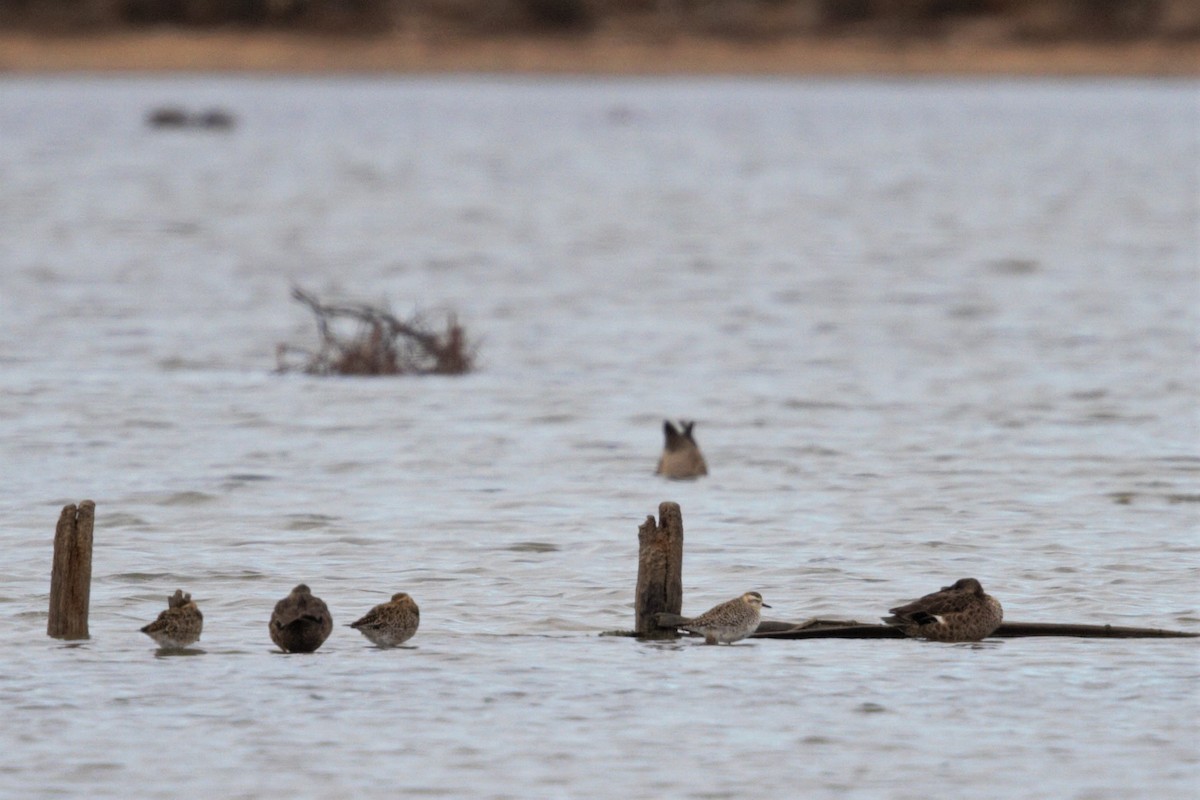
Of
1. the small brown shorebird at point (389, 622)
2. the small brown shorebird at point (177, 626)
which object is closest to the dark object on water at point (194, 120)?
the small brown shorebird at point (177, 626)

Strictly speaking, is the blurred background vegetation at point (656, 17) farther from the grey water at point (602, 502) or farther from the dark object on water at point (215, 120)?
the grey water at point (602, 502)

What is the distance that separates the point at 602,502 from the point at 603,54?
9302 cm

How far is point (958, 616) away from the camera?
12148mm

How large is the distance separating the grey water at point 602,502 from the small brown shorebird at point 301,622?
0.31 feet

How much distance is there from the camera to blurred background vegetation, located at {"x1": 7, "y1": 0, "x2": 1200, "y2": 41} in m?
105

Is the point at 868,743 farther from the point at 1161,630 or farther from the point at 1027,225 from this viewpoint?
the point at 1027,225

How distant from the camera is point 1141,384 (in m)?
24.0

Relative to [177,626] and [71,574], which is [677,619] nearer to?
[177,626]

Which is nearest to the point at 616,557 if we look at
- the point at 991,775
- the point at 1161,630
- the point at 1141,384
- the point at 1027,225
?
the point at 1161,630

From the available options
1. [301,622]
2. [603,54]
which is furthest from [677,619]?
[603,54]

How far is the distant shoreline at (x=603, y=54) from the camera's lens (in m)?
106

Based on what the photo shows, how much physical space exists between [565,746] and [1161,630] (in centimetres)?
362

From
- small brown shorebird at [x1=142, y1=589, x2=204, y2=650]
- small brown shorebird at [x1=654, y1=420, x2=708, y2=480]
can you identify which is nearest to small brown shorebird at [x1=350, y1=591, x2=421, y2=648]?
small brown shorebird at [x1=142, y1=589, x2=204, y2=650]

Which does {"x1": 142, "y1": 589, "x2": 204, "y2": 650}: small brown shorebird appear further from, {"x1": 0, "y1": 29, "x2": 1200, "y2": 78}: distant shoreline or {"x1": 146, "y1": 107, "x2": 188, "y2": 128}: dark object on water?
{"x1": 0, "y1": 29, "x2": 1200, "y2": 78}: distant shoreline
